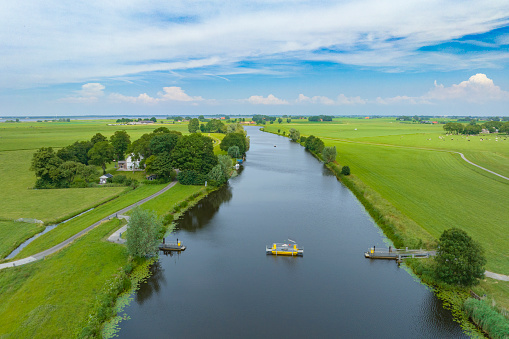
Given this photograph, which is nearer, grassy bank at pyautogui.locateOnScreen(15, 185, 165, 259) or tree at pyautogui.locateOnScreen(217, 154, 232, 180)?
grassy bank at pyautogui.locateOnScreen(15, 185, 165, 259)

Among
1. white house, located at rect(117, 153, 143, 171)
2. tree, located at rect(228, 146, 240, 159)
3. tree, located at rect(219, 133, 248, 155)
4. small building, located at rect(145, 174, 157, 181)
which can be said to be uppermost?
tree, located at rect(219, 133, 248, 155)

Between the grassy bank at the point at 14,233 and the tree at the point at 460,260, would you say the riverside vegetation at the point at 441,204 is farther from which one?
the grassy bank at the point at 14,233

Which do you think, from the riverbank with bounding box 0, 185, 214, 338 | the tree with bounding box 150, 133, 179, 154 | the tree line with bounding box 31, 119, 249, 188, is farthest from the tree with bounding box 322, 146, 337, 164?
the riverbank with bounding box 0, 185, 214, 338

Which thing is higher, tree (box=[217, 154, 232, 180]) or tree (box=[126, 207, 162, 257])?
tree (box=[217, 154, 232, 180])

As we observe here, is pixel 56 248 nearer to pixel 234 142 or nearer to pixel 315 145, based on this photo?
pixel 234 142

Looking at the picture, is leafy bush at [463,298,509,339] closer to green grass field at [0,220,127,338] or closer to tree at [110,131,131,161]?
green grass field at [0,220,127,338]

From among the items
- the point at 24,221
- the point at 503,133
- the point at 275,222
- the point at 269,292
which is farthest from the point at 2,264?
the point at 503,133

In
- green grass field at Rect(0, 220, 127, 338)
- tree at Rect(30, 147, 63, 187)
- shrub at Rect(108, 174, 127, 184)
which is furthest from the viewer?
shrub at Rect(108, 174, 127, 184)

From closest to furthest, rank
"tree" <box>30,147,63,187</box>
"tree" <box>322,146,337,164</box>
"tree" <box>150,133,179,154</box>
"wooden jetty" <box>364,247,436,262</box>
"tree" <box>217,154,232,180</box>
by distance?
"wooden jetty" <box>364,247,436,262</box> → "tree" <box>30,147,63,187</box> → "tree" <box>217,154,232,180</box> → "tree" <box>150,133,179,154</box> → "tree" <box>322,146,337,164</box>
